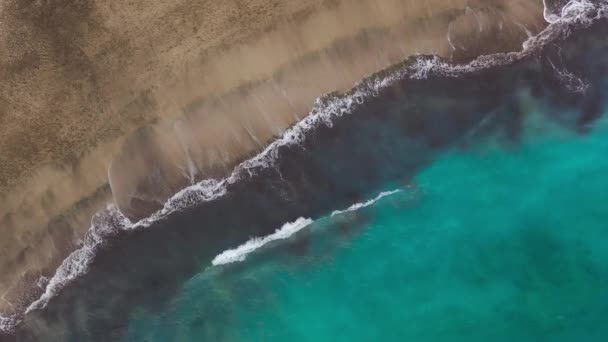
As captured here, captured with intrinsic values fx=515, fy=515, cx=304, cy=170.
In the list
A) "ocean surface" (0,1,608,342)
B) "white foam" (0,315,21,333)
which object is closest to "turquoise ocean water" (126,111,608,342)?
"ocean surface" (0,1,608,342)

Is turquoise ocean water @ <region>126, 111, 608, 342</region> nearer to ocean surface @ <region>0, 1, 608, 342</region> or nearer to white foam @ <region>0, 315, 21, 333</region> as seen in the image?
ocean surface @ <region>0, 1, 608, 342</region>

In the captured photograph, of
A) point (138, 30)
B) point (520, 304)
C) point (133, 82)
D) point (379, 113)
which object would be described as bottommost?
point (520, 304)

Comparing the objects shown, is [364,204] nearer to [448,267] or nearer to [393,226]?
[393,226]

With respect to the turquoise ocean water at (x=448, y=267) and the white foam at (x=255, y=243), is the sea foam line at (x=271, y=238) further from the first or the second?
the turquoise ocean water at (x=448, y=267)

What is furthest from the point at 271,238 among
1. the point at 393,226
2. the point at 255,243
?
the point at 393,226

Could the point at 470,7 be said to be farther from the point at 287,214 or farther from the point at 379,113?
the point at 287,214

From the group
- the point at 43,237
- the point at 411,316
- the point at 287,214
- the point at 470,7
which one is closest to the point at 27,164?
the point at 43,237
